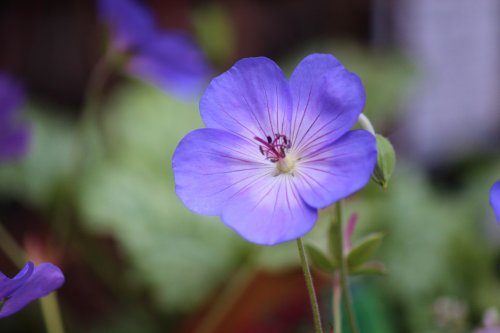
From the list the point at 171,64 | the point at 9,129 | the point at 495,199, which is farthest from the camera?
the point at 171,64

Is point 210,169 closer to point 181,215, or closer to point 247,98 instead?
point 247,98

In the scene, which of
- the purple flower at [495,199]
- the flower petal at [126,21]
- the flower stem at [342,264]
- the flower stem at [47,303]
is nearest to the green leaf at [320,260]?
the flower stem at [342,264]

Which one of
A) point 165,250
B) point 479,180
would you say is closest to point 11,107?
point 165,250

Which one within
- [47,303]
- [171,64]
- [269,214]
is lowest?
[47,303]

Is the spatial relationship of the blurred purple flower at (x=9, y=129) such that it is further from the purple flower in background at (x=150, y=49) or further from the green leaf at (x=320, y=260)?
the green leaf at (x=320, y=260)

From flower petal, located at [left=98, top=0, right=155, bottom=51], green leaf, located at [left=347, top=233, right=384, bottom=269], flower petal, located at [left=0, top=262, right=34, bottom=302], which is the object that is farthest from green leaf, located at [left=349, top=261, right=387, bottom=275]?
flower petal, located at [left=98, top=0, right=155, bottom=51]

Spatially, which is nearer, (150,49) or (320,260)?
(320,260)

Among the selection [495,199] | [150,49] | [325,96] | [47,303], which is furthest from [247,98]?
[150,49]

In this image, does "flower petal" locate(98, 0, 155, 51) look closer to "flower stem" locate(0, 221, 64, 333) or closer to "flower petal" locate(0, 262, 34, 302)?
"flower stem" locate(0, 221, 64, 333)
